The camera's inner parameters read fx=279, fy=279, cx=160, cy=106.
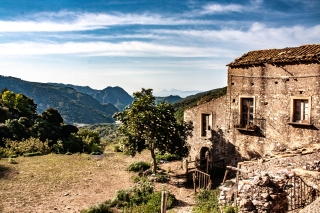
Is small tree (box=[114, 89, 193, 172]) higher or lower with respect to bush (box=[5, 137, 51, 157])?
higher

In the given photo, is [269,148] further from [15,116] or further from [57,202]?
[15,116]

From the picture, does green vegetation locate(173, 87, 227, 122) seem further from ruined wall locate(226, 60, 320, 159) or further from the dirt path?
the dirt path

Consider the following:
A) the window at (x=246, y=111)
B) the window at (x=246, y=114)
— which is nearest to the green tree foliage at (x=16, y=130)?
the window at (x=246, y=114)

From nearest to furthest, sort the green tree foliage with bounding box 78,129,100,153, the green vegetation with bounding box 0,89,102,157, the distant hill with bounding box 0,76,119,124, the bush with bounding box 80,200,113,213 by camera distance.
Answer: the bush with bounding box 80,200,113,213 < the green vegetation with bounding box 0,89,102,157 < the green tree foliage with bounding box 78,129,100,153 < the distant hill with bounding box 0,76,119,124

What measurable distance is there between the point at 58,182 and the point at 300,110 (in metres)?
15.4

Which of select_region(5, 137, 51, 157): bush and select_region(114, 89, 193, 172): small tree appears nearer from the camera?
select_region(114, 89, 193, 172): small tree

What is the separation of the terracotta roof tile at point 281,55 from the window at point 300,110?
208 centimetres

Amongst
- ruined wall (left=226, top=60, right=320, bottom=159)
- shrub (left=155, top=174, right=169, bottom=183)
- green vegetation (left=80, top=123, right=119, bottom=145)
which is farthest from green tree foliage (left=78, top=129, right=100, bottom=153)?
ruined wall (left=226, top=60, right=320, bottom=159)

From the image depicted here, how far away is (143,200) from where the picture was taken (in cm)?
1448

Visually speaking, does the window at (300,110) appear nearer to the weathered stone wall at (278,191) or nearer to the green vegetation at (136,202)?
the weathered stone wall at (278,191)

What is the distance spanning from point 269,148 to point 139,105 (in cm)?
821

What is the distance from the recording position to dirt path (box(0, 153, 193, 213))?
47.8 ft

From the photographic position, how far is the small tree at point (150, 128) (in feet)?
56.6

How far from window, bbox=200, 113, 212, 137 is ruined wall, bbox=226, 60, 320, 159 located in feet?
5.24
